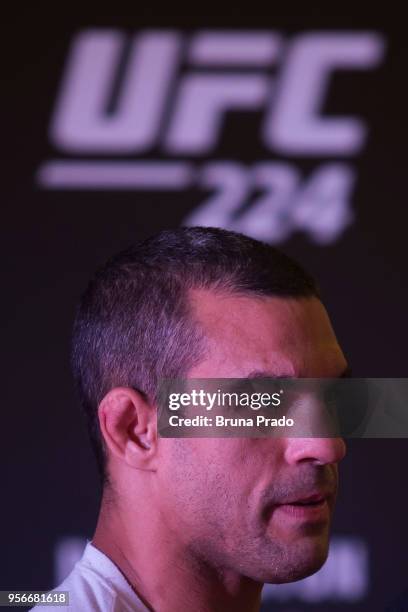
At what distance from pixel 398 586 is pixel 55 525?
27.9 inches

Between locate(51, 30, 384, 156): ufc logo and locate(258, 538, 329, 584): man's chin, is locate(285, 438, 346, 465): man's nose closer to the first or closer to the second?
locate(258, 538, 329, 584): man's chin

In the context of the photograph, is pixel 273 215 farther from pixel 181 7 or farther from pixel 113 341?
pixel 113 341

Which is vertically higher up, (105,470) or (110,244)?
(110,244)

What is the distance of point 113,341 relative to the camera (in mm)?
1045

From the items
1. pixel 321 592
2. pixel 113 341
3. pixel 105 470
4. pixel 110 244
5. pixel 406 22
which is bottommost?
pixel 321 592

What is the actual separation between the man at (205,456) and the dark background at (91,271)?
107cm

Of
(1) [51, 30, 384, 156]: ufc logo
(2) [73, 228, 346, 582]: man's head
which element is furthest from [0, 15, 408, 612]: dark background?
(2) [73, 228, 346, 582]: man's head

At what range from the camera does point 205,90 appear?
2158 millimetres

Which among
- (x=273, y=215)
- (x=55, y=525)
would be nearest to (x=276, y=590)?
(x=55, y=525)

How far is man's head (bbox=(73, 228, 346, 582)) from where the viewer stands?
99 centimetres

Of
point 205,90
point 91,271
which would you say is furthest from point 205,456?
point 205,90

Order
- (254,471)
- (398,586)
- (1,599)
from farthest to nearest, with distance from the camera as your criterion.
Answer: (398,586), (1,599), (254,471)

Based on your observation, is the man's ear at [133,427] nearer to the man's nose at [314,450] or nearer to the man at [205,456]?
the man at [205,456]

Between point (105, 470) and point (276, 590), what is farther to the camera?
point (276, 590)
